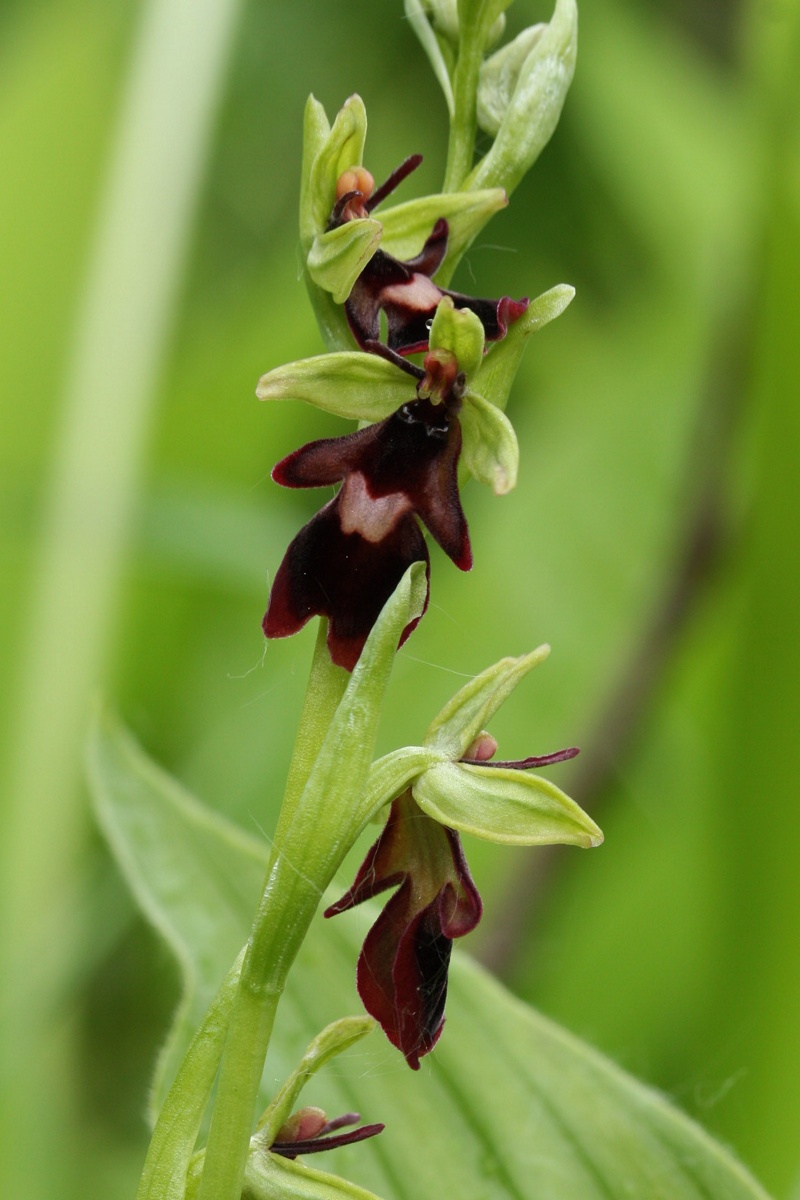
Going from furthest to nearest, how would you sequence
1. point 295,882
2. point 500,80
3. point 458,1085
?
point 458,1085
point 500,80
point 295,882

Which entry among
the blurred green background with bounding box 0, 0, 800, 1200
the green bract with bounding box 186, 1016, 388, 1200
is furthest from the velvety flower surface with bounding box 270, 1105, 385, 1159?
the blurred green background with bounding box 0, 0, 800, 1200

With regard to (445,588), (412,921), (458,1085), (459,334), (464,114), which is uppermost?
(464,114)

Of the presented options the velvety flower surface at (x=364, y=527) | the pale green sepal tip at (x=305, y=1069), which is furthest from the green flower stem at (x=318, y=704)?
the pale green sepal tip at (x=305, y=1069)

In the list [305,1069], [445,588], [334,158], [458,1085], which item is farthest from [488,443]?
[445,588]

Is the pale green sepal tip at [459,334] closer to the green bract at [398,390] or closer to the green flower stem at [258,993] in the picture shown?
the green bract at [398,390]

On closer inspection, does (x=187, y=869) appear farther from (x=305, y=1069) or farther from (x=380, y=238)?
(x=380, y=238)

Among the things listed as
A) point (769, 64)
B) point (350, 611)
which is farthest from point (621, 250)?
point (350, 611)

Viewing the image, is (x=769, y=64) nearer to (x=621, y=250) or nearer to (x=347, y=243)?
(x=347, y=243)
